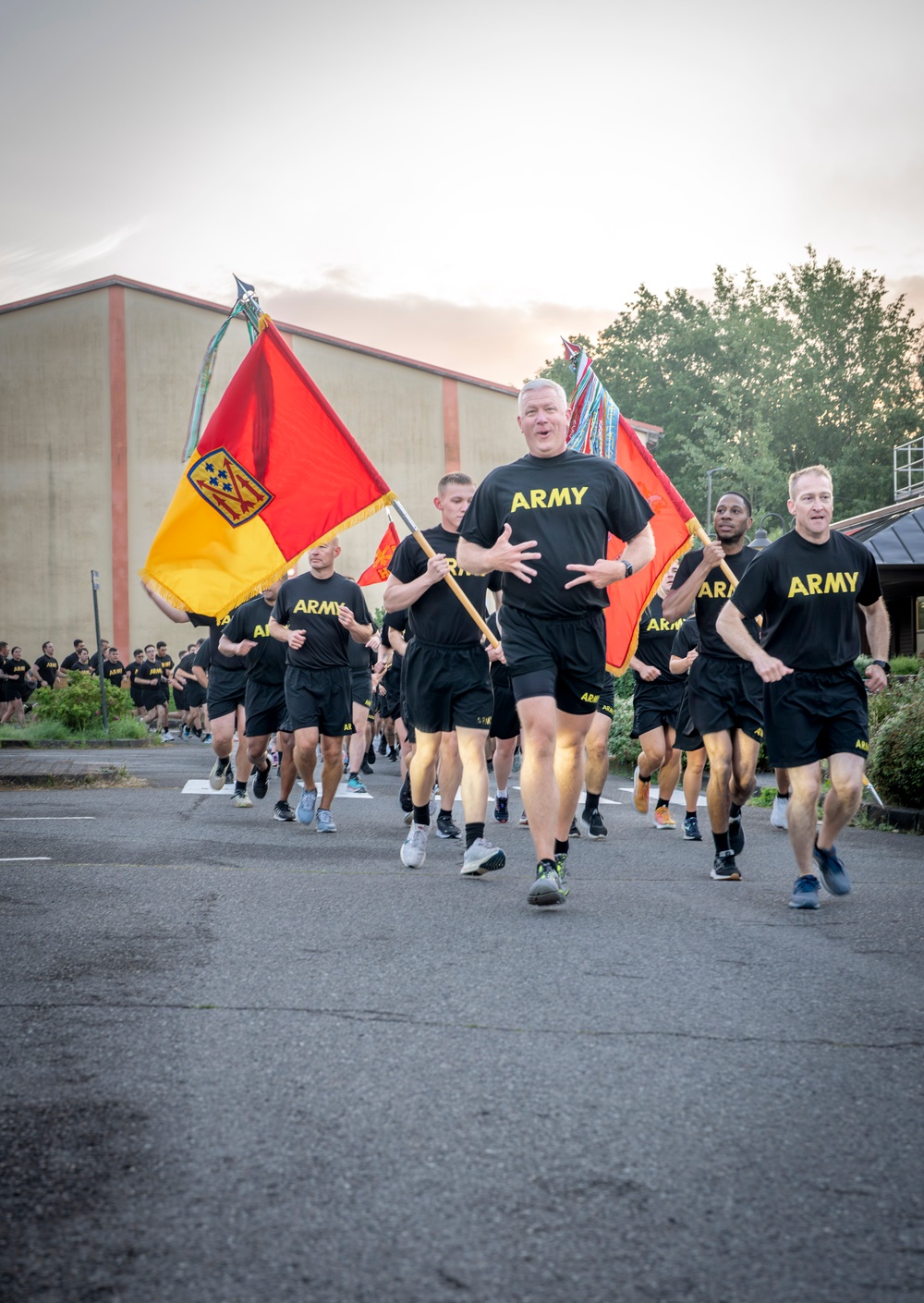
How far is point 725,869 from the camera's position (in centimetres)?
753

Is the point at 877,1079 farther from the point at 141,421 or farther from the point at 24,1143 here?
the point at 141,421

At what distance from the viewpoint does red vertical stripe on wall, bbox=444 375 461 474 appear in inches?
1650

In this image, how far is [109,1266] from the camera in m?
2.38

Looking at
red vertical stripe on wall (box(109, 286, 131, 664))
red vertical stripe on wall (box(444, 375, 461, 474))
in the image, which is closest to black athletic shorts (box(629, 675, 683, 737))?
red vertical stripe on wall (box(109, 286, 131, 664))

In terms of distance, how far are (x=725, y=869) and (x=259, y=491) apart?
12.8ft

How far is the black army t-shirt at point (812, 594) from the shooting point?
6.70m

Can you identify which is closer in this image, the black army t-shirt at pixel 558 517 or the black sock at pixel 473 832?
the black army t-shirt at pixel 558 517

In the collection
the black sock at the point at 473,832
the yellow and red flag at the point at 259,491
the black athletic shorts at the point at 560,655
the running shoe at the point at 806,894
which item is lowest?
the running shoe at the point at 806,894

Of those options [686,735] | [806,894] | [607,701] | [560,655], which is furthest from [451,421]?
[806,894]

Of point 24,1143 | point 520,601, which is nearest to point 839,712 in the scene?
point 520,601

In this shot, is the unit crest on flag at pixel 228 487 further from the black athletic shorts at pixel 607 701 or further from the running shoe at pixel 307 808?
the black athletic shorts at pixel 607 701

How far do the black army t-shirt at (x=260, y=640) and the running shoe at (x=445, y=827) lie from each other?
7.52 ft

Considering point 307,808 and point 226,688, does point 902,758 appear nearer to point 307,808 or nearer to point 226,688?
point 307,808

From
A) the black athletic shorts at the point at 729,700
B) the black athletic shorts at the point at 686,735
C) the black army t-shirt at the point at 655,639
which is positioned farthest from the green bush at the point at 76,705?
the black athletic shorts at the point at 729,700
